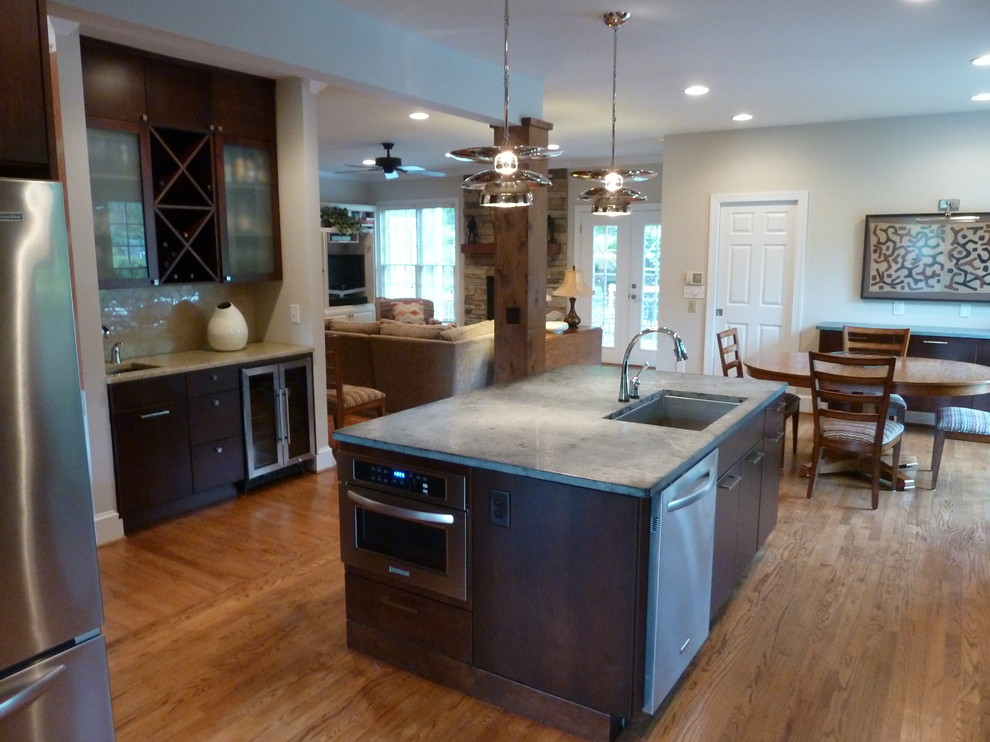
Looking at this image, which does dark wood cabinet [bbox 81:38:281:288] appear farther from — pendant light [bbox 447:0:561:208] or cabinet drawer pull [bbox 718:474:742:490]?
cabinet drawer pull [bbox 718:474:742:490]

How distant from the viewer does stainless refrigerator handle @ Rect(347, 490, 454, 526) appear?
230cm

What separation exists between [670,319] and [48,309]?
20.3 feet

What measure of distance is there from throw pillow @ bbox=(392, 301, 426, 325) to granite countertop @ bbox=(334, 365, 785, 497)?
619cm

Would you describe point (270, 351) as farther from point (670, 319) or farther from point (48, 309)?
point (670, 319)

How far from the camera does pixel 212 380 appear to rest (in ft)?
13.4

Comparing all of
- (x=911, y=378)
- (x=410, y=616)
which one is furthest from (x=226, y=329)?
(x=911, y=378)

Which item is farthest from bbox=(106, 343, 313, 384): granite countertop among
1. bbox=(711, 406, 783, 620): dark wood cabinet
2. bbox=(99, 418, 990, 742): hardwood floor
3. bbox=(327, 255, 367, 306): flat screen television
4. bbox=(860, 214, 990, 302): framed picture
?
bbox=(327, 255, 367, 306): flat screen television

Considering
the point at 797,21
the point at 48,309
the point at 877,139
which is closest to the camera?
the point at 48,309

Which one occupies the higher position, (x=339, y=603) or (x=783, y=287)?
(x=783, y=287)

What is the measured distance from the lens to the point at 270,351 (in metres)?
4.48

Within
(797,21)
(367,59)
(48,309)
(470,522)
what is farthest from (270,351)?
(797,21)

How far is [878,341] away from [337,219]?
22.6ft

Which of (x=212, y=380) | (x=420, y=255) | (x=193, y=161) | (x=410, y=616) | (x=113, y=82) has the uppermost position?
(x=113, y=82)

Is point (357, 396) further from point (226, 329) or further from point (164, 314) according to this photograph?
point (164, 314)
